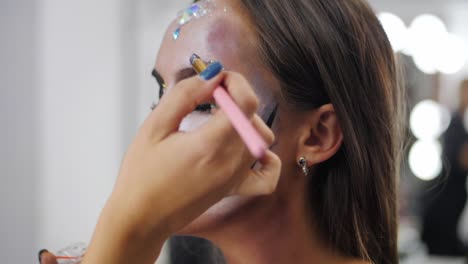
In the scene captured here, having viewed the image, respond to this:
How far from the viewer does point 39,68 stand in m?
1.04

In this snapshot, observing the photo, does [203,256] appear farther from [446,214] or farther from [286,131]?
[446,214]

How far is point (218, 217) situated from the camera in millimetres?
739

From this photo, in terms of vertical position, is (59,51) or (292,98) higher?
(59,51)

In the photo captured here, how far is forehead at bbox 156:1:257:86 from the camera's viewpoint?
0.75 meters

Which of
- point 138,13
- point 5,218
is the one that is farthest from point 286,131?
point 138,13

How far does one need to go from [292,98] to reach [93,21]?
0.84 meters

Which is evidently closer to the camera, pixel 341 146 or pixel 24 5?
pixel 341 146

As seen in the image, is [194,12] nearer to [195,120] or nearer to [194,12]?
[194,12]

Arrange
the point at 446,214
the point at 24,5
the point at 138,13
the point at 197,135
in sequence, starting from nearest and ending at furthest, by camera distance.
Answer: the point at 197,135 → the point at 24,5 → the point at 138,13 → the point at 446,214

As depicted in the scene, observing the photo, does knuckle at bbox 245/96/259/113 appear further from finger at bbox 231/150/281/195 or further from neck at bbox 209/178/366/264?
neck at bbox 209/178/366/264

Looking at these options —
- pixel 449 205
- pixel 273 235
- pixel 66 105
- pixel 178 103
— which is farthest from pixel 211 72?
pixel 449 205

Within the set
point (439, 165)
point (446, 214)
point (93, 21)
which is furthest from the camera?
point (439, 165)

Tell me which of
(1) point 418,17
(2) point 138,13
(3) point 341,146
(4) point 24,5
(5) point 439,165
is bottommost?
(5) point 439,165

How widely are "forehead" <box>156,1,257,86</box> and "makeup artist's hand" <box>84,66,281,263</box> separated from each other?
0.30 meters
